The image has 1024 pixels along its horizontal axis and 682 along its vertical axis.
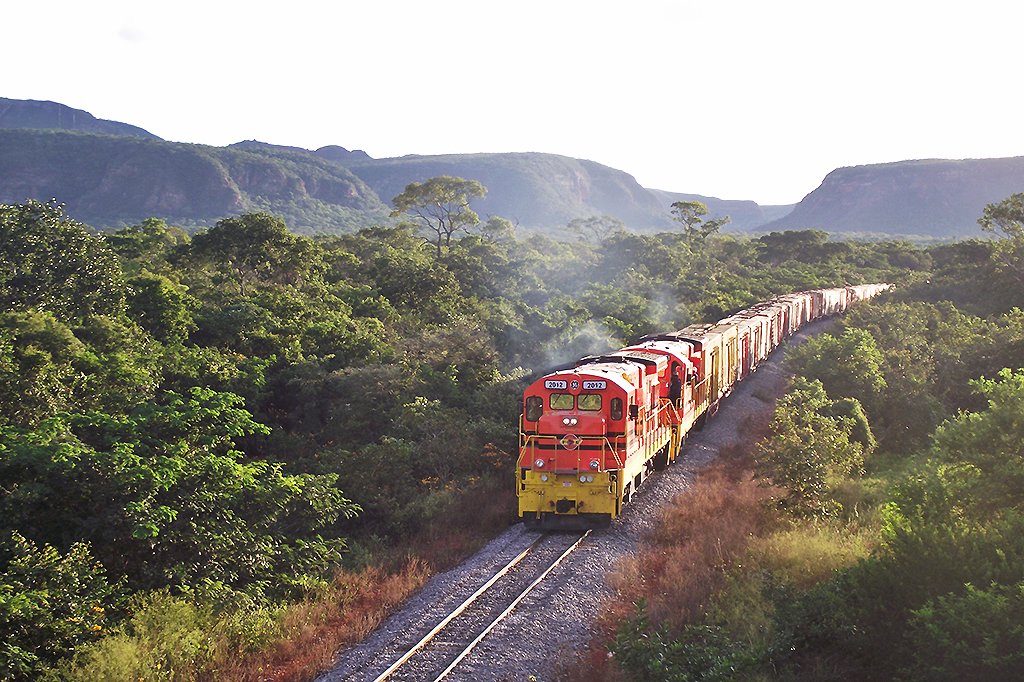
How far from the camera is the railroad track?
38.1 ft

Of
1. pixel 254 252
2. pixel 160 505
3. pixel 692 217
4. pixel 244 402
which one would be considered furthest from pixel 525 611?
pixel 692 217

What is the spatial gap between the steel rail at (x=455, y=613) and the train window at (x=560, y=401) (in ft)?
9.50

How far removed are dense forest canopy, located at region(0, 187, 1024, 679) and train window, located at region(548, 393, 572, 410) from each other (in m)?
3.62

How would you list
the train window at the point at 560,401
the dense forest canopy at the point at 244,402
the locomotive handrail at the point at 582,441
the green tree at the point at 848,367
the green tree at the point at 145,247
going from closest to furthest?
the dense forest canopy at the point at 244,402, the locomotive handrail at the point at 582,441, the train window at the point at 560,401, the green tree at the point at 848,367, the green tree at the point at 145,247

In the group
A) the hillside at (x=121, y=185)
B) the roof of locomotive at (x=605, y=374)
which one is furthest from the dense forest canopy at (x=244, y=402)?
the hillside at (x=121, y=185)

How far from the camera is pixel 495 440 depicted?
910 inches

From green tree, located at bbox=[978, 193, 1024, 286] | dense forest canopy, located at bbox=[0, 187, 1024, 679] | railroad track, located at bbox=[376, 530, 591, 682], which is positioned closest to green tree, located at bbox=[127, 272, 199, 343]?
dense forest canopy, located at bbox=[0, 187, 1024, 679]

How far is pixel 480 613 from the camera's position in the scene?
1341 cm

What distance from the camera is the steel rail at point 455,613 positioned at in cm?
1154

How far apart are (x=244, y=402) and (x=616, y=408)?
11014mm

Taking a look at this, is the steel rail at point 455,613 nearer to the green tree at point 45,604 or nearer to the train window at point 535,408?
the train window at point 535,408

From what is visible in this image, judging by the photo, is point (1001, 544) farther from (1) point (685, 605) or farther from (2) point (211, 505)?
(2) point (211, 505)

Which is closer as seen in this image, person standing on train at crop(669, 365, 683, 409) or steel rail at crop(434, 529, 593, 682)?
steel rail at crop(434, 529, 593, 682)

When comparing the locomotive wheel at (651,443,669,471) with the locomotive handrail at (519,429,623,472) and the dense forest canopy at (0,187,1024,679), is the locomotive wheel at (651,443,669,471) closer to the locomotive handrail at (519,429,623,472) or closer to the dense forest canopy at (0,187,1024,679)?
the dense forest canopy at (0,187,1024,679)
